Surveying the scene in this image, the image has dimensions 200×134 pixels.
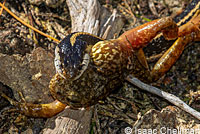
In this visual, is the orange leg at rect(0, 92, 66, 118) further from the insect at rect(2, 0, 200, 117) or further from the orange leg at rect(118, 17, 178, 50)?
the orange leg at rect(118, 17, 178, 50)

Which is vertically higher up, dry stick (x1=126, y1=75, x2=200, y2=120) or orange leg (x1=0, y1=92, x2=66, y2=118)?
orange leg (x1=0, y1=92, x2=66, y2=118)

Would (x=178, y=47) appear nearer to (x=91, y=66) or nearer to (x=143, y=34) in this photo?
(x=143, y=34)

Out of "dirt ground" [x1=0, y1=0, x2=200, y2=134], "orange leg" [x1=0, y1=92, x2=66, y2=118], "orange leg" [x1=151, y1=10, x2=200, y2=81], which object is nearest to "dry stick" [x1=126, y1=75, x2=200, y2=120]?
"dirt ground" [x1=0, y1=0, x2=200, y2=134]

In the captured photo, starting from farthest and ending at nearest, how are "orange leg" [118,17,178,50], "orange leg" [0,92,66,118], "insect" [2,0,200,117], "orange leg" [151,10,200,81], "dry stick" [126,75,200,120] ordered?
1. "orange leg" [151,10,200,81]
2. "orange leg" [118,17,178,50]
3. "orange leg" [0,92,66,118]
4. "dry stick" [126,75,200,120]
5. "insect" [2,0,200,117]

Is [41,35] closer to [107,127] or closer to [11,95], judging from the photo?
[11,95]

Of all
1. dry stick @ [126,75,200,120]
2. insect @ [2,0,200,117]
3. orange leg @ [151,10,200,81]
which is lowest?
dry stick @ [126,75,200,120]
